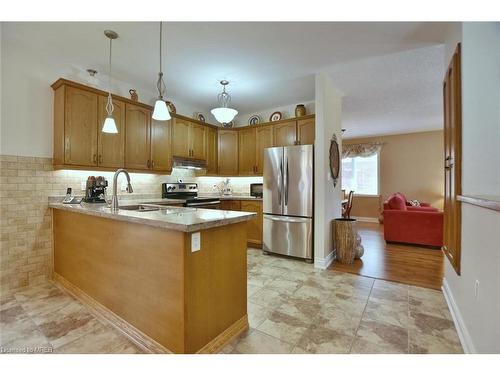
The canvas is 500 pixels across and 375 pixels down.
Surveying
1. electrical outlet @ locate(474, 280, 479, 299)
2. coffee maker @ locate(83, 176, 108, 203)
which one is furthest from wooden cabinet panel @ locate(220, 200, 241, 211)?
electrical outlet @ locate(474, 280, 479, 299)

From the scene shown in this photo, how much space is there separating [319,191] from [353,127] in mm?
3825

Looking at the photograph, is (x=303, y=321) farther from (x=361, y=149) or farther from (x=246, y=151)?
Result: (x=361, y=149)

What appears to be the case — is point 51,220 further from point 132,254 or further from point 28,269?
point 132,254

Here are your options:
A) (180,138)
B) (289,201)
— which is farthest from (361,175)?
(180,138)

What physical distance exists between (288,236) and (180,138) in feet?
7.88

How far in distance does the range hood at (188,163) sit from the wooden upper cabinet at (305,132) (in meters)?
1.78

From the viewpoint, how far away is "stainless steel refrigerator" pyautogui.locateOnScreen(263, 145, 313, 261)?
3.45 metres

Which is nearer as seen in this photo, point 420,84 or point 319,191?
point 319,191

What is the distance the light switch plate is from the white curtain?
7.17 metres

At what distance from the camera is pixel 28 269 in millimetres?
2688

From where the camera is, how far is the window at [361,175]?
739cm

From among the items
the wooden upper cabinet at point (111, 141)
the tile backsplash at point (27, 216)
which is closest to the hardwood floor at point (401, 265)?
the wooden upper cabinet at point (111, 141)

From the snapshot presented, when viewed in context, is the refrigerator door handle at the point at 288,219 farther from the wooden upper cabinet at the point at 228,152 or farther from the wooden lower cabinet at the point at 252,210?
the wooden upper cabinet at the point at 228,152
